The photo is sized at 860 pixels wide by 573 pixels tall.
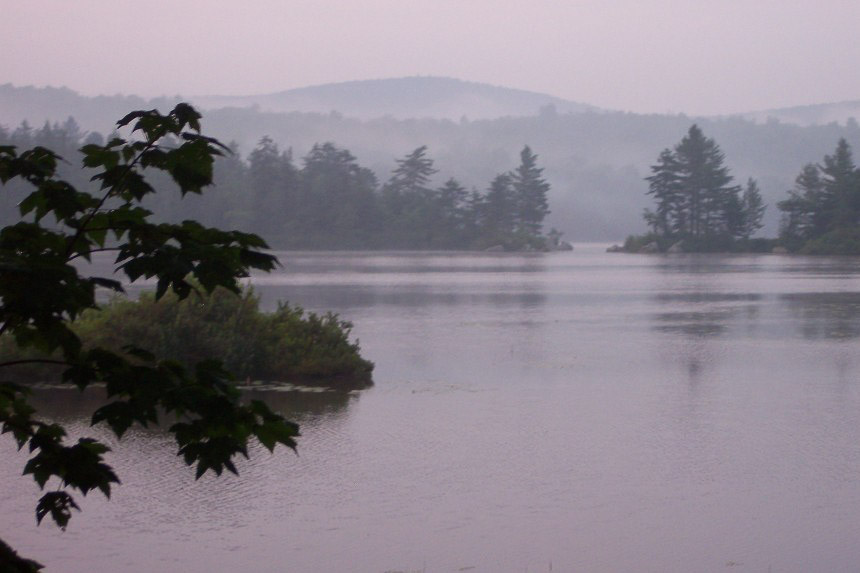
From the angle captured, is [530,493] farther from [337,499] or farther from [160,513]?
[160,513]

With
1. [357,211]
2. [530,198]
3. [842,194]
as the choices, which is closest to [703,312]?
[842,194]

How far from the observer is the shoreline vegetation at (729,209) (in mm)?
64188

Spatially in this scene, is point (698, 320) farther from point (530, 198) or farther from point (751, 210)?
point (530, 198)

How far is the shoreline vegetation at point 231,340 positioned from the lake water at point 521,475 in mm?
661

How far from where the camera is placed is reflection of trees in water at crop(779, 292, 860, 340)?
18.8m

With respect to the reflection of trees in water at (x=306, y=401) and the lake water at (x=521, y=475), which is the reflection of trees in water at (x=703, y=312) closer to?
the lake water at (x=521, y=475)

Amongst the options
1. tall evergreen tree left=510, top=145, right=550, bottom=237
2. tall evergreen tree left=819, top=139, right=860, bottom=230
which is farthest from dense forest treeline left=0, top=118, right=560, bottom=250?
tall evergreen tree left=819, top=139, right=860, bottom=230

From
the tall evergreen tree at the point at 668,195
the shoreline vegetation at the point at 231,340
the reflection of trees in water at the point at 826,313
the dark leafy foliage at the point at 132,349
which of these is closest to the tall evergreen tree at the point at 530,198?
the tall evergreen tree at the point at 668,195

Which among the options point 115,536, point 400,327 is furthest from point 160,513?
point 400,327

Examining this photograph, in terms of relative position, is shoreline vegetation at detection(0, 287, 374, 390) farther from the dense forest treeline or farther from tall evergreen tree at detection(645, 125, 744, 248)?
the dense forest treeline

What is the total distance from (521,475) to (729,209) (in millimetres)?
64512

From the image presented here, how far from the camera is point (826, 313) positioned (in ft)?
73.8

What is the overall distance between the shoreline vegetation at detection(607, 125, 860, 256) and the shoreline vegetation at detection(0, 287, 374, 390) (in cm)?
5472

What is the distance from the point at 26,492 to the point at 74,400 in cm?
399
